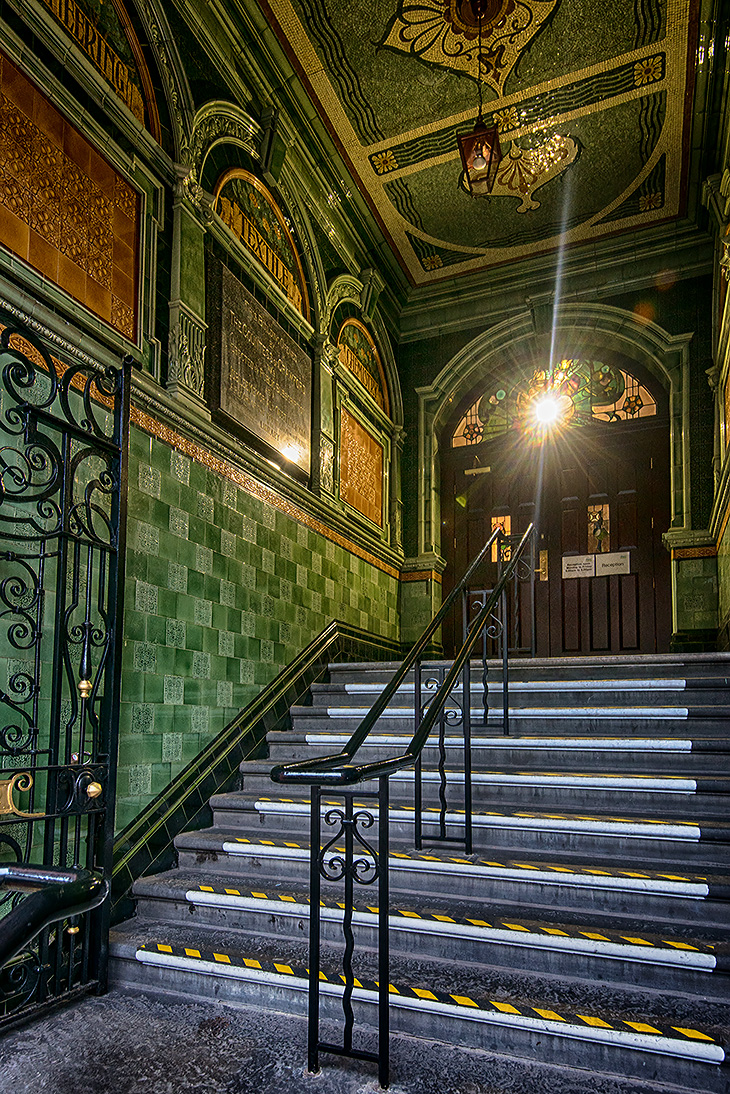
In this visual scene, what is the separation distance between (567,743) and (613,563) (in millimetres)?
4440

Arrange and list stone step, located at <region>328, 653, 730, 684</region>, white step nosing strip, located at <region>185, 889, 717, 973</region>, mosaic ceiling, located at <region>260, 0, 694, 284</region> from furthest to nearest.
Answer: mosaic ceiling, located at <region>260, 0, 694, 284</region>, stone step, located at <region>328, 653, 730, 684</region>, white step nosing strip, located at <region>185, 889, 717, 973</region>

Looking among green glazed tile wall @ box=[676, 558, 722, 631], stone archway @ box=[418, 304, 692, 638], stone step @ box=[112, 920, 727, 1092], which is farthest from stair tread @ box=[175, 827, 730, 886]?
stone archway @ box=[418, 304, 692, 638]

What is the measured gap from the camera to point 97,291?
3842mm

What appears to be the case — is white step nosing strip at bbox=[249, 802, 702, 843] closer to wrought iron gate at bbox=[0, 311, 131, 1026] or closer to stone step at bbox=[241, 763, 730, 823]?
stone step at bbox=[241, 763, 730, 823]

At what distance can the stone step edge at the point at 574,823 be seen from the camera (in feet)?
10.00

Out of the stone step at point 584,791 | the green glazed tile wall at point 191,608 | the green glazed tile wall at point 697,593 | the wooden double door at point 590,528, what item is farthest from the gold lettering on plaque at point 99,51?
the green glazed tile wall at point 697,593

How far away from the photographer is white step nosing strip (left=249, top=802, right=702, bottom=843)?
3068mm

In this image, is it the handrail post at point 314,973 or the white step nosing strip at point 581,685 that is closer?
the handrail post at point 314,973

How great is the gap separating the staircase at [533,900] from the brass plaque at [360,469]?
10.7 feet

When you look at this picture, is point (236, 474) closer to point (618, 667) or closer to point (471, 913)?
point (618, 667)

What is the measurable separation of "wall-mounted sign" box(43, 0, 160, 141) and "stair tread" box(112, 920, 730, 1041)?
4269 mm

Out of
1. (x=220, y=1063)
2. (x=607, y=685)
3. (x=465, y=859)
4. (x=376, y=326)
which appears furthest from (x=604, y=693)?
(x=376, y=326)

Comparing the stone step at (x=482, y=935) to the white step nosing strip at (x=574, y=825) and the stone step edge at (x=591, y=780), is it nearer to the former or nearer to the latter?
the white step nosing strip at (x=574, y=825)

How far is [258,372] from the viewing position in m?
5.46
